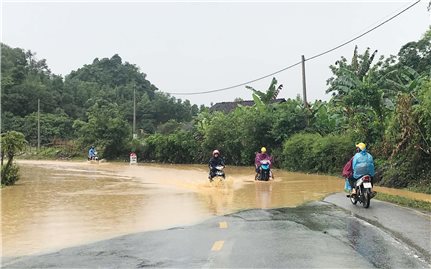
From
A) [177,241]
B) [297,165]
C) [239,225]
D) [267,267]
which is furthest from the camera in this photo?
[297,165]

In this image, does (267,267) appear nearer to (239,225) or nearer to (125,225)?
(239,225)

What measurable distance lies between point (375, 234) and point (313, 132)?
23040 millimetres

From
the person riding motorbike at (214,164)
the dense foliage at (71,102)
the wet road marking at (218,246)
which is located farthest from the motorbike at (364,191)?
the dense foliage at (71,102)

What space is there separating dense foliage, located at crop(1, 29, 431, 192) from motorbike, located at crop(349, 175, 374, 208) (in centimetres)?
468

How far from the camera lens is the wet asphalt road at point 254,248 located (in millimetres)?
7020

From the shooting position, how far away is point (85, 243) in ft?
29.5

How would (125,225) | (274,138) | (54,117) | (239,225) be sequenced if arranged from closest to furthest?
(239,225)
(125,225)
(274,138)
(54,117)

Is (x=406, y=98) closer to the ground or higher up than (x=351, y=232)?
higher up

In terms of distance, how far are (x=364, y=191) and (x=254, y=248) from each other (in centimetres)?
603

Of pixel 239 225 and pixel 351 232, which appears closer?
pixel 351 232

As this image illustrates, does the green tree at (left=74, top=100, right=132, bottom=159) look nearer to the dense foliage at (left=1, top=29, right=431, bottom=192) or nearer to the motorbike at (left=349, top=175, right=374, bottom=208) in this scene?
the dense foliage at (left=1, top=29, right=431, bottom=192)

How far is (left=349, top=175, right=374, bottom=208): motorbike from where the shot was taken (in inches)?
504

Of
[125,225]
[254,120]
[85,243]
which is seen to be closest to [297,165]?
[254,120]

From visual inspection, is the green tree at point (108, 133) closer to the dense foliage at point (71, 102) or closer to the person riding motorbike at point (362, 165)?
the dense foliage at point (71, 102)
